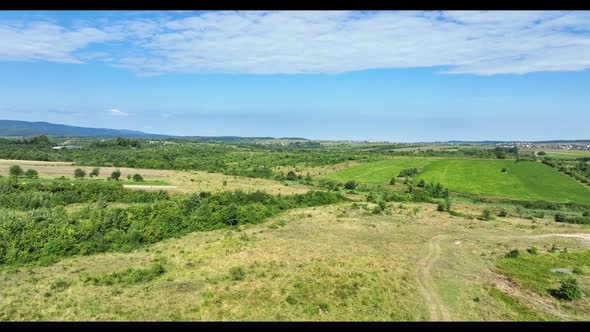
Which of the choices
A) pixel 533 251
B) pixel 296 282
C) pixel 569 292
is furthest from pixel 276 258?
pixel 533 251

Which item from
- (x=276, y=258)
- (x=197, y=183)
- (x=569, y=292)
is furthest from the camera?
(x=197, y=183)

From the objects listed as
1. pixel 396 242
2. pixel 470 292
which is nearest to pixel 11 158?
pixel 396 242

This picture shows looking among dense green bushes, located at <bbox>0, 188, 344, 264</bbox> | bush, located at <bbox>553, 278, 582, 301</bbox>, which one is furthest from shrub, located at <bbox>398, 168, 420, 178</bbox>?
bush, located at <bbox>553, 278, 582, 301</bbox>

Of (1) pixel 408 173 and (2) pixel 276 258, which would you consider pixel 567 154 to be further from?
(2) pixel 276 258

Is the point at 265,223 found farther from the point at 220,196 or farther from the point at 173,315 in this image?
the point at 173,315

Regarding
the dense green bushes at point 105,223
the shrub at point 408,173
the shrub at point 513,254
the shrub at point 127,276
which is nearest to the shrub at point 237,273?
the shrub at point 127,276

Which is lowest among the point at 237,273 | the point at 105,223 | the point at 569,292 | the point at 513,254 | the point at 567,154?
the point at 513,254

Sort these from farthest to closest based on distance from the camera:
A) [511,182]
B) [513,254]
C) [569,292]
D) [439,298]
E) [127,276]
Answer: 1. [511,182]
2. [513,254]
3. [127,276]
4. [569,292]
5. [439,298]
